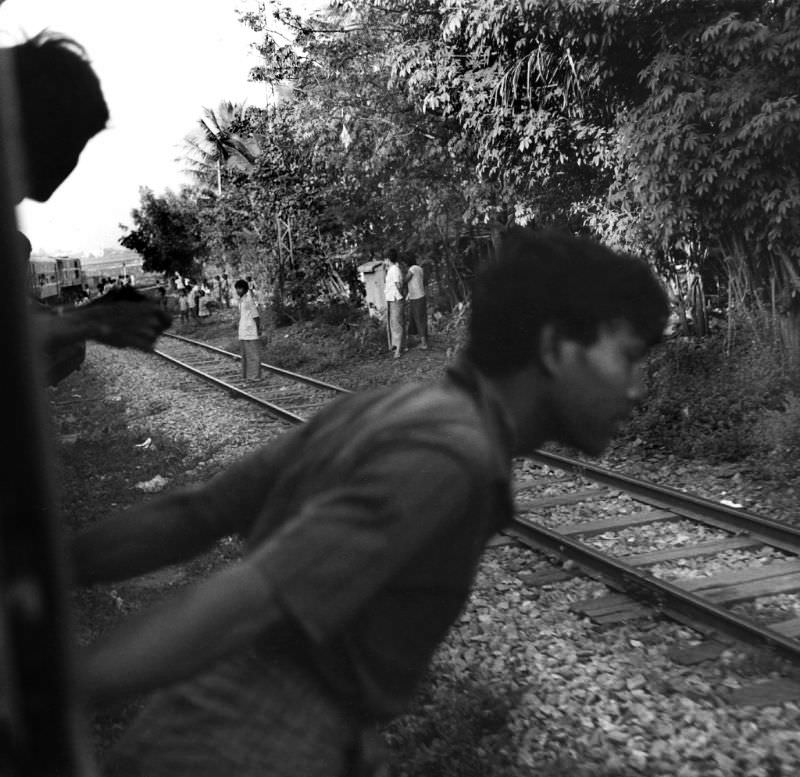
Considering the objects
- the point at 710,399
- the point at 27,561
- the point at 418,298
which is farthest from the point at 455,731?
the point at 418,298

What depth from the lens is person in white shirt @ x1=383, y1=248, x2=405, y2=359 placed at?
1677 centimetres

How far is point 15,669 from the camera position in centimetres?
75

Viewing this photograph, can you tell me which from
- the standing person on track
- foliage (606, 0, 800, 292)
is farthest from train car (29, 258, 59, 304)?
foliage (606, 0, 800, 292)

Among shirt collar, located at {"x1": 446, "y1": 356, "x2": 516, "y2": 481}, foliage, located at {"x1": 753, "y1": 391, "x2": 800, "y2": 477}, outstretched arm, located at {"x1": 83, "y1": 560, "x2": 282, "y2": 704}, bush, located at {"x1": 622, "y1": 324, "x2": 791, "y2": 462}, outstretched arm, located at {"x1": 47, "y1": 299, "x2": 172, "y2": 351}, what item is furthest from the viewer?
bush, located at {"x1": 622, "y1": 324, "x2": 791, "y2": 462}

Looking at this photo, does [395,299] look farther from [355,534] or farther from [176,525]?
[355,534]

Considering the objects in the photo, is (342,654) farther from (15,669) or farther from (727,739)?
(727,739)

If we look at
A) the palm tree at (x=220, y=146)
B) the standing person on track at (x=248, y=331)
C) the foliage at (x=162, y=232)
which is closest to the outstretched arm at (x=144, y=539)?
the standing person on track at (x=248, y=331)

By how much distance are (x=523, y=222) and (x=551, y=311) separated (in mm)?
12234

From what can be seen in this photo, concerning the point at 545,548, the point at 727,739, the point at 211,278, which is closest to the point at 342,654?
the point at 727,739

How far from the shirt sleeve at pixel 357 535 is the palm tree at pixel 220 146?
2333cm

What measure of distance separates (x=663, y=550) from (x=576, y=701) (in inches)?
80.0

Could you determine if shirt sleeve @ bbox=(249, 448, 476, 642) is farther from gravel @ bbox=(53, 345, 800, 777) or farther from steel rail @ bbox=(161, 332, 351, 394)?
steel rail @ bbox=(161, 332, 351, 394)

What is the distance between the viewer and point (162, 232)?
36.8 m

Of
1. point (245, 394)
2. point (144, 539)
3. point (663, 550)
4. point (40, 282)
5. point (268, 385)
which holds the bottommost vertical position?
point (268, 385)
